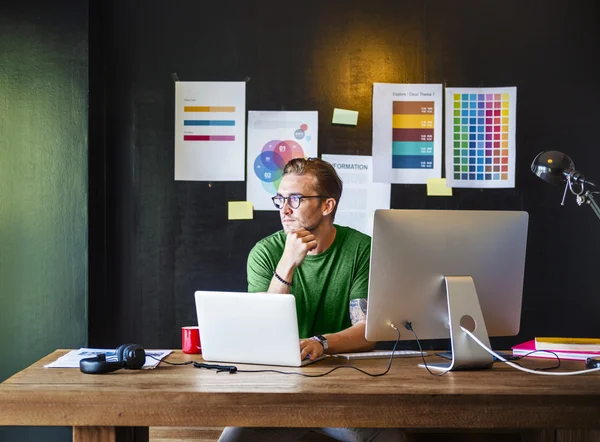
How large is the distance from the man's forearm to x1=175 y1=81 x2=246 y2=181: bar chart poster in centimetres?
123

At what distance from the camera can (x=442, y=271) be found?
69.9 inches

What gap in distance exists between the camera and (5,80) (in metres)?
2.85

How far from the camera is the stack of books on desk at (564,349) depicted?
1974mm

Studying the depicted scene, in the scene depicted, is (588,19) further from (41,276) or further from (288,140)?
(41,276)

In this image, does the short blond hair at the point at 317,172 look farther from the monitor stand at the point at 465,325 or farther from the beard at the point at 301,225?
the monitor stand at the point at 465,325

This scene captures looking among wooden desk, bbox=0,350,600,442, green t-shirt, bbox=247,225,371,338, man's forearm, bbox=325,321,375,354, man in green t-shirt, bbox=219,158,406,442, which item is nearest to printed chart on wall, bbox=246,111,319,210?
man in green t-shirt, bbox=219,158,406,442

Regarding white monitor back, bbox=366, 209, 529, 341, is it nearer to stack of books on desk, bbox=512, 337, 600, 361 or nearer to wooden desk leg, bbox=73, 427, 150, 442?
A: stack of books on desk, bbox=512, 337, 600, 361

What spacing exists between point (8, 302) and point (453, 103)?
217cm

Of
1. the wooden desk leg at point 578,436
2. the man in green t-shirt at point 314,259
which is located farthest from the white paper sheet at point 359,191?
the wooden desk leg at point 578,436

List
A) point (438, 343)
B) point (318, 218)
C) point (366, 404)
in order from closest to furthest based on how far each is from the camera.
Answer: point (366, 404) → point (318, 218) → point (438, 343)

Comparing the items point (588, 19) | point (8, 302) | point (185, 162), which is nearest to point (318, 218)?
point (185, 162)

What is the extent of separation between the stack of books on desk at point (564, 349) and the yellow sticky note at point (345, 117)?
1406mm

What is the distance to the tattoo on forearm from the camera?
2205 mm

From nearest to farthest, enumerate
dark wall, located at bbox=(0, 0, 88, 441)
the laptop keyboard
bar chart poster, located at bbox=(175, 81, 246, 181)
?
1. the laptop keyboard
2. dark wall, located at bbox=(0, 0, 88, 441)
3. bar chart poster, located at bbox=(175, 81, 246, 181)
